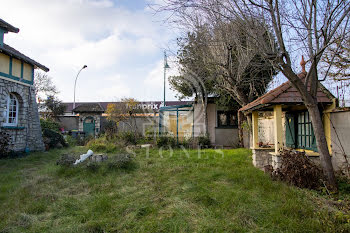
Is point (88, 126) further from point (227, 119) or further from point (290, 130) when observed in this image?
point (290, 130)

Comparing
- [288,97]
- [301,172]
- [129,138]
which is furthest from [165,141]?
[301,172]

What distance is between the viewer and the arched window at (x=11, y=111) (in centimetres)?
868

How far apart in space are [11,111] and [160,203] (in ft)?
29.5

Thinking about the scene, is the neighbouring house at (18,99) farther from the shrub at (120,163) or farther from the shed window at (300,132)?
the shed window at (300,132)

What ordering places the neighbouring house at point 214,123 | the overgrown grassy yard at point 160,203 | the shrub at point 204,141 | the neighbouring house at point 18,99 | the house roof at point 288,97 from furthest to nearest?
the neighbouring house at point 214,123, the shrub at point 204,141, the neighbouring house at point 18,99, the house roof at point 288,97, the overgrown grassy yard at point 160,203

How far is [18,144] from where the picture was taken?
29.2 feet

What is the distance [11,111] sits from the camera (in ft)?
29.4

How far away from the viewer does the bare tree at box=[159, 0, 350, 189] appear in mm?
3822

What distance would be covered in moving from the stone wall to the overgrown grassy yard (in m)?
3.84

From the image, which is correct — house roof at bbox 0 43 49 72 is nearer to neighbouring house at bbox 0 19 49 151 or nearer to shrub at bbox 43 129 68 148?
neighbouring house at bbox 0 19 49 151

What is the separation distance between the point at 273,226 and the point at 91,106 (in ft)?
54.9

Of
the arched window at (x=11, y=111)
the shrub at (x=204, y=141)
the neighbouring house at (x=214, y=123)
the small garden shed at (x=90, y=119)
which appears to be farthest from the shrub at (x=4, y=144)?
the small garden shed at (x=90, y=119)

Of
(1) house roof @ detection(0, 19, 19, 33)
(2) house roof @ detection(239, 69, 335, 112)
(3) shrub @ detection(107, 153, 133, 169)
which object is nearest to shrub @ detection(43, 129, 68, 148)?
(1) house roof @ detection(0, 19, 19, 33)

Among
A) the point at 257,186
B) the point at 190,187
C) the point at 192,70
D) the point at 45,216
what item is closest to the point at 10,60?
the point at 192,70
